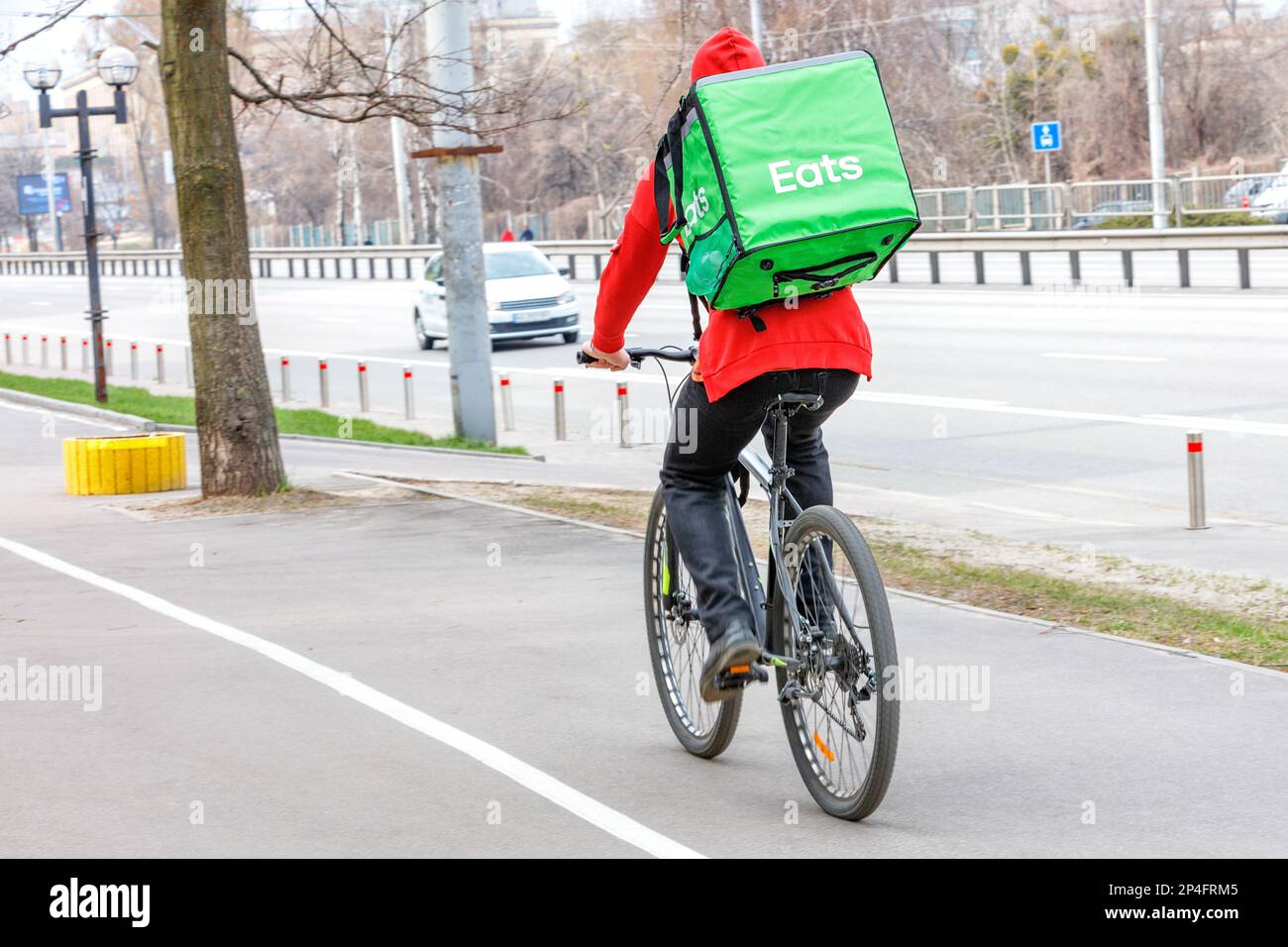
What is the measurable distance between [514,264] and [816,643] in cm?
2420

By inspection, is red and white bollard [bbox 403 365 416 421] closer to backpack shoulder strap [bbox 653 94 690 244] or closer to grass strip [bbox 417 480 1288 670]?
grass strip [bbox 417 480 1288 670]

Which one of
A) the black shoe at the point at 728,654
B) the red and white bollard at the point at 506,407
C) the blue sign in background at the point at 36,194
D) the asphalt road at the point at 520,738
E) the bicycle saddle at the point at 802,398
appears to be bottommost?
the asphalt road at the point at 520,738

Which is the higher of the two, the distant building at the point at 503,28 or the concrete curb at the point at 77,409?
the distant building at the point at 503,28

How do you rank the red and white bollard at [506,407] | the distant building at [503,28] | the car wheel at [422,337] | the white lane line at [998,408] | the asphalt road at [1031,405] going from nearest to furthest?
the asphalt road at [1031,405]
the white lane line at [998,408]
the red and white bollard at [506,407]
the distant building at [503,28]
the car wheel at [422,337]

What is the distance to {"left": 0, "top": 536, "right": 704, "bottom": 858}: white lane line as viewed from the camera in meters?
4.91

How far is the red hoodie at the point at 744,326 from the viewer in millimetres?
4855

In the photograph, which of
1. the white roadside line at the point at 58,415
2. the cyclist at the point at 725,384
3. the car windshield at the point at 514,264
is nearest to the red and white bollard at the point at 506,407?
the white roadside line at the point at 58,415

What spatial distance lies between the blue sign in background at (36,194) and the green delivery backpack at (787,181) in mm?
103563

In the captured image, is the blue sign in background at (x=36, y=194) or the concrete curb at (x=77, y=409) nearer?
the concrete curb at (x=77, y=409)

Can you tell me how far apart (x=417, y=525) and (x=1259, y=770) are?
636 centimetres

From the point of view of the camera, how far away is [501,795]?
530 centimetres

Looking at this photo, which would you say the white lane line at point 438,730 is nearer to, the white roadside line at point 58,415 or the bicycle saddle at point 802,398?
the bicycle saddle at point 802,398

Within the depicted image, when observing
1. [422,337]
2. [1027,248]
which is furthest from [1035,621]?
[1027,248]

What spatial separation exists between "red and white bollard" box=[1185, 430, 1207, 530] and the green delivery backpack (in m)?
6.03
